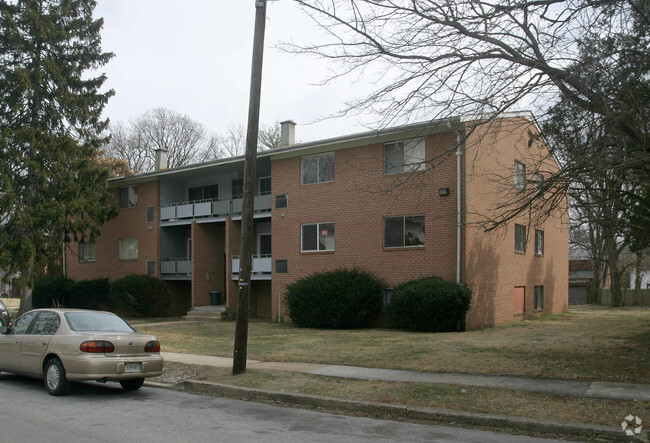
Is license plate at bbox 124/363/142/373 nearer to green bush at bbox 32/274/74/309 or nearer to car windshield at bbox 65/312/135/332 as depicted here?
car windshield at bbox 65/312/135/332

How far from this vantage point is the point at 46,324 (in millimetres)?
10375

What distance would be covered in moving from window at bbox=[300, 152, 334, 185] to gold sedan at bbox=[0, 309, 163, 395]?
12974 millimetres

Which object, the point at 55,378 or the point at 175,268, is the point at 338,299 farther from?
the point at 55,378

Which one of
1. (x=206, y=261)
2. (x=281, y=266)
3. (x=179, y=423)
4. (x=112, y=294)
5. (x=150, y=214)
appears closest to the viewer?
(x=179, y=423)

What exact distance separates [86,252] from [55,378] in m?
25.4

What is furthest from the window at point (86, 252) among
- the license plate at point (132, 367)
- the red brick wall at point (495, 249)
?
the license plate at point (132, 367)

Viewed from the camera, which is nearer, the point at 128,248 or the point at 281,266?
the point at 281,266

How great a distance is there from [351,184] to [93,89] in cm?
1530

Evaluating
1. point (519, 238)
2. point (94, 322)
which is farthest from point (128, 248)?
point (94, 322)

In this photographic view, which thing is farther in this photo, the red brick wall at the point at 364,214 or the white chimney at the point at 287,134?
the white chimney at the point at 287,134

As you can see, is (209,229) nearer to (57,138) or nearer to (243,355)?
(57,138)

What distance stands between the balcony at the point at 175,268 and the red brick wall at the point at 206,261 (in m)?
0.82

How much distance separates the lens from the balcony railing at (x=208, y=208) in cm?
2550

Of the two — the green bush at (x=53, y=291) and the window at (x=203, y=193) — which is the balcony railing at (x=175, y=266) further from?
the green bush at (x=53, y=291)
